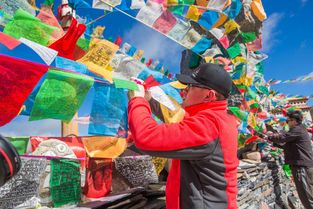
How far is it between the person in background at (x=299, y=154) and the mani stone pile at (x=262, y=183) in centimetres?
78

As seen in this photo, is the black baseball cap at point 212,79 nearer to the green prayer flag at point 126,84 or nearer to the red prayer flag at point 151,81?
the green prayer flag at point 126,84

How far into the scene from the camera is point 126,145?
2.92 metres

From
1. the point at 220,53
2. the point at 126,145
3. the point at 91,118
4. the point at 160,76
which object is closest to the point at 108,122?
the point at 91,118

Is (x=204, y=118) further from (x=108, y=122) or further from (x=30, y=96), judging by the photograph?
(x=30, y=96)

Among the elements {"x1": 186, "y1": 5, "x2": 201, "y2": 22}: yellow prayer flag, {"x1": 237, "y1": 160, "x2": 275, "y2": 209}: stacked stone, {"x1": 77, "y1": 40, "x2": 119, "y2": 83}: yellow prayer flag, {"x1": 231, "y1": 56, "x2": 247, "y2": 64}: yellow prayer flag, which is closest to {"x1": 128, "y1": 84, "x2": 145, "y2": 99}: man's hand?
{"x1": 77, "y1": 40, "x2": 119, "y2": 83}: yellow prayer flag

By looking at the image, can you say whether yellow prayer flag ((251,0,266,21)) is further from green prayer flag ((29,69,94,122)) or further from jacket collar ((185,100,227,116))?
green prayer flag ((29,69,94,122))

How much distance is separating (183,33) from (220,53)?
5.01 ft

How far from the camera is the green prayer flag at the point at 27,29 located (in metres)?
2.26

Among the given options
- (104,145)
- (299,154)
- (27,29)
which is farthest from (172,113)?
(299,154)

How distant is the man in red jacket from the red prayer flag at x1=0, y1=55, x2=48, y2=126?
66 centimetres

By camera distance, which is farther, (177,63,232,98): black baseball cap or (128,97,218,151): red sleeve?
(177,63,232,98): black baseball cap

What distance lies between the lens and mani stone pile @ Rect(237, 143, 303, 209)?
19.3 feet

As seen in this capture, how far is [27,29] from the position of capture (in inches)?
91.5

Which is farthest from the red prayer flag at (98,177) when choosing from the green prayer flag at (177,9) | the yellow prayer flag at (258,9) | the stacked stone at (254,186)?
the yellow prayer flag at (258,9)
